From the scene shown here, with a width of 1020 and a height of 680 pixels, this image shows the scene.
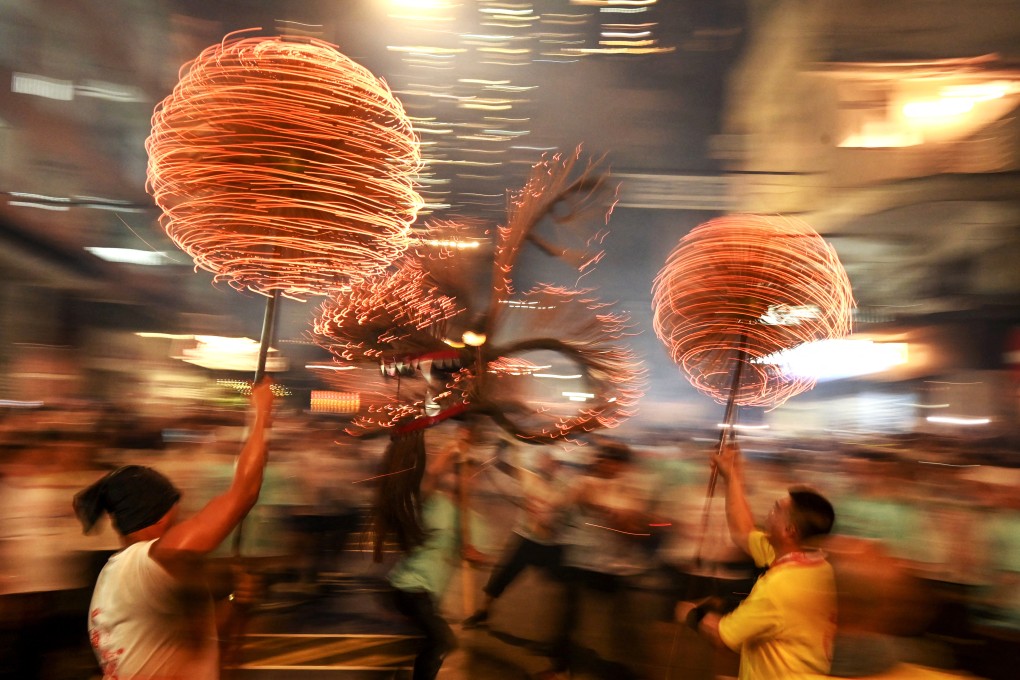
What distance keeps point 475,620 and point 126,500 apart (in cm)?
416

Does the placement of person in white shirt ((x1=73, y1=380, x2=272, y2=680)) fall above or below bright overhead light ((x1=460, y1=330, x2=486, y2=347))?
below

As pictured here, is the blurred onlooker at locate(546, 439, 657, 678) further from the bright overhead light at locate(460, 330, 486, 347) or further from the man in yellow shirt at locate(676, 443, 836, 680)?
the man in yellow shirt at locate(676, 443, 836, 680)

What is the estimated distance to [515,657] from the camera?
17.1 feet

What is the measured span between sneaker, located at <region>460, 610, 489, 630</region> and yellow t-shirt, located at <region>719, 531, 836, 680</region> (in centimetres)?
351

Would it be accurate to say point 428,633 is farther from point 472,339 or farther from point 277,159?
point 277,159

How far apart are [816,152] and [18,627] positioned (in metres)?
16.6

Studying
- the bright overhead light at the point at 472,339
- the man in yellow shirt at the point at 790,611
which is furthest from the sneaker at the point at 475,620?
the man in yellow shirt at the point at 790,611

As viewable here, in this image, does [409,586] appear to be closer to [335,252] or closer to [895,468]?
[335,252]

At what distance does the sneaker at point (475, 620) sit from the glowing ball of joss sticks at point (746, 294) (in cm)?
285

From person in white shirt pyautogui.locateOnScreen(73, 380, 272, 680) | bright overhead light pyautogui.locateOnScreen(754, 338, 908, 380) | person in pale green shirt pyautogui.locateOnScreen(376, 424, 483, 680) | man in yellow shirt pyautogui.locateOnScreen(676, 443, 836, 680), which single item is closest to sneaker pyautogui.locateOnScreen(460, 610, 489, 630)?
person in pale green shirt pyautogui.locateOnScreen(376, 424, 483, 680)

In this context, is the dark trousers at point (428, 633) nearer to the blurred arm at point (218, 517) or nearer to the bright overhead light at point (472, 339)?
the bright overhead light at point (472, 339)

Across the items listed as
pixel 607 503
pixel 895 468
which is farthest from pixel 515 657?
pixel 895 468

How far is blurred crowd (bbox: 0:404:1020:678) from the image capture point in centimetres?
398

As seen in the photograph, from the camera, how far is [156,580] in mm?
1972
